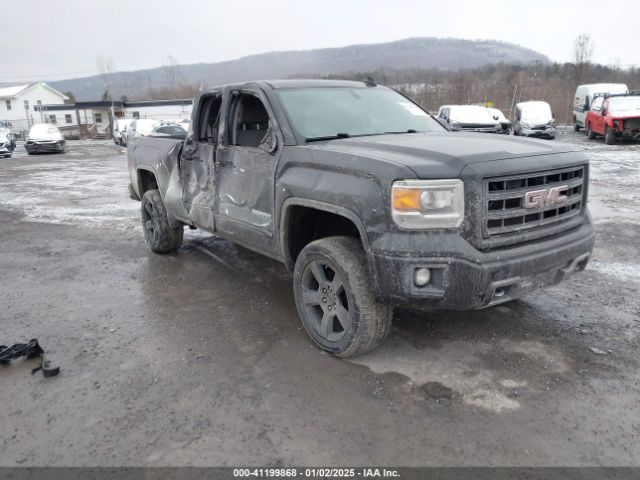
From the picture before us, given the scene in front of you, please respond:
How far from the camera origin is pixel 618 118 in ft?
59.6

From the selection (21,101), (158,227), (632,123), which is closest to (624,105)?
(632,123)

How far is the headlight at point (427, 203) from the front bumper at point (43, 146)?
→ 92.7 ft

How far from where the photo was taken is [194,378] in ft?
11.2

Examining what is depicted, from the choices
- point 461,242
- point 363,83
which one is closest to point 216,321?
point 461,242

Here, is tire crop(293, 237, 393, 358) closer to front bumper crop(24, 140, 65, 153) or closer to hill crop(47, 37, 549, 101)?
front bumper crop(24, 140, 65, 153)

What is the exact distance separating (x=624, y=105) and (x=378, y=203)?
19.6 m

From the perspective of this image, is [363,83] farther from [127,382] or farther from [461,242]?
[127,382]

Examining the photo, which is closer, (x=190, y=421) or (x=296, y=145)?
(x=190, y=421)

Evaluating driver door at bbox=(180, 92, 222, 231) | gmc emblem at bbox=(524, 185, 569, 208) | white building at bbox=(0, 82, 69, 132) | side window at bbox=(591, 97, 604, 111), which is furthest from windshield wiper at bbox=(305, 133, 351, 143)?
white building at bbox=(0, 82, 69, 132)

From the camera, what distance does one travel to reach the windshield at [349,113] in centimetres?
403

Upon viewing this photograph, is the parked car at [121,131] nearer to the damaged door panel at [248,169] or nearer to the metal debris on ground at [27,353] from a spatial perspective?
the damaged door panel at [248,169]

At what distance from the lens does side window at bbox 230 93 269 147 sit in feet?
14.6

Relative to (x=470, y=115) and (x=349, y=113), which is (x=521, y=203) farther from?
(x=470, y=115)

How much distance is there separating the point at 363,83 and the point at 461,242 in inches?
101
